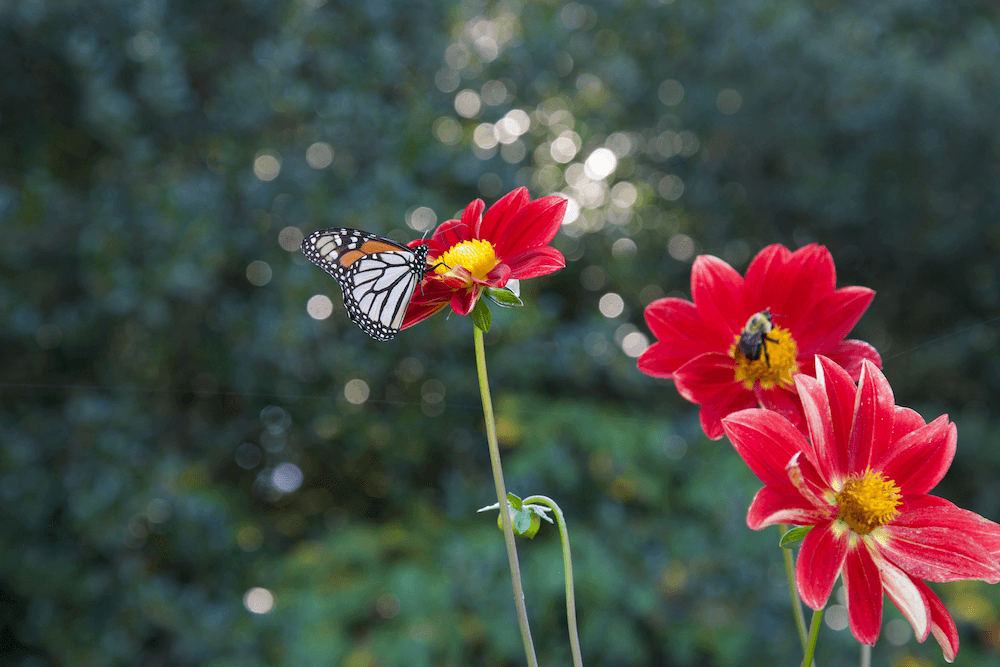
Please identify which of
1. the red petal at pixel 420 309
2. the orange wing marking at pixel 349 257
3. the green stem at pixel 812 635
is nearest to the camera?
the green stem at pixel 812 635

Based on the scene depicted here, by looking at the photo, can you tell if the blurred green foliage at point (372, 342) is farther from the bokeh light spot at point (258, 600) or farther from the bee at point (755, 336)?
the bee at point (755, 336)

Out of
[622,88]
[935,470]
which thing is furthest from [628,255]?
[935,470]

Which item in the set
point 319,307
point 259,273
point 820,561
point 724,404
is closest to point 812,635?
point 820,561

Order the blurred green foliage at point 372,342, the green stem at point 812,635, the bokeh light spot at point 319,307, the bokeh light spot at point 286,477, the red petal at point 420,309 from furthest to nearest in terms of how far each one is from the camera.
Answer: the bokeh light spot at point 286,477 < the bokeh light spot at point 319,307 < the blurred green foliage at point 372,342 < the red petal at point 420,309 < the green stem at point 812,635

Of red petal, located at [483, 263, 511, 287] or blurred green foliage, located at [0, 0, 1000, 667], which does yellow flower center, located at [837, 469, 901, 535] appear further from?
blurred green foliage, located at [0, 0, 1000, 667]

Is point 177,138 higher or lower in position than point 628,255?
higher

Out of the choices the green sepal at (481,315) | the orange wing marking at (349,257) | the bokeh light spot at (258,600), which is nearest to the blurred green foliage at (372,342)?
the bokeh light spot at (258,600)

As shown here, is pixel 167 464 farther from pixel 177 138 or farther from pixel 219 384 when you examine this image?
pixel 177 138
